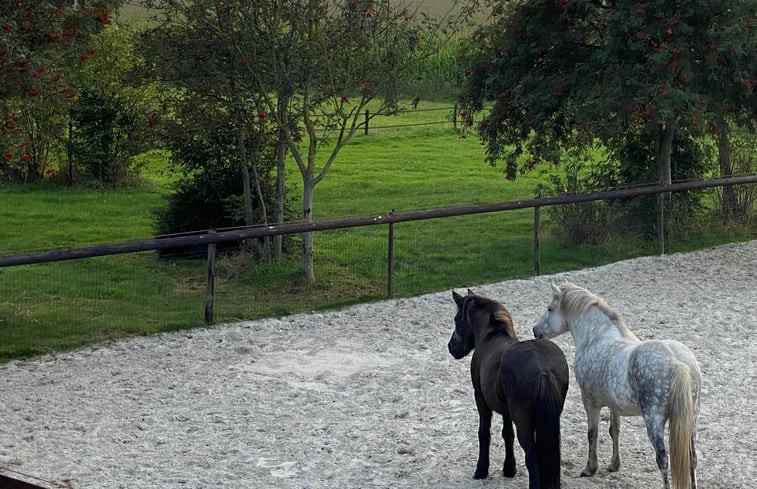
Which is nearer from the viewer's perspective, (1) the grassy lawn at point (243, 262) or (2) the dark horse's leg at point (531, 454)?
(2) the dark horse's leg at point (531, 454)

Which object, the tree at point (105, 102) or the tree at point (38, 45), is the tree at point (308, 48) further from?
the tree at point (105, 102)

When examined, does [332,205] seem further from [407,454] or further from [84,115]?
[407,454]

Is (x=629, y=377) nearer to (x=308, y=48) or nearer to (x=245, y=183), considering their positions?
(x=308, y=48)

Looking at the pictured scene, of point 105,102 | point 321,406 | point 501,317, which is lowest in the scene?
point 321,406

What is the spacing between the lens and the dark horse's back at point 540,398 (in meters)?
6.11

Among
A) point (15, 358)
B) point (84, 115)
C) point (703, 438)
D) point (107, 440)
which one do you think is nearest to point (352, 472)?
point (107, 440)

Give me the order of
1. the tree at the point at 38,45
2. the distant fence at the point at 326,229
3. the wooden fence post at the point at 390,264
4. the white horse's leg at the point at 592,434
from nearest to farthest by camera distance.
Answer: the white horse's leg at the point at 592,434 < the tree at the point at 38,45 < the distant fence at the point at 326,229 < the wooden fence post at the point at 390,264

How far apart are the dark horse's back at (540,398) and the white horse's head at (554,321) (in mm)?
1042

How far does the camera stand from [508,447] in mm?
6809

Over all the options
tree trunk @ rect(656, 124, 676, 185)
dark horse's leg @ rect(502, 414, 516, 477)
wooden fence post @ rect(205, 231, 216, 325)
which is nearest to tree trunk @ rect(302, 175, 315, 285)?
wooden fence post @ rect(205, 231, 216, 325)

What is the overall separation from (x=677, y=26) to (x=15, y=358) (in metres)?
8.52

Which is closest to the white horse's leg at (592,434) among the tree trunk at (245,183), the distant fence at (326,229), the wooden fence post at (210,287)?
the distant fence at (326,229)

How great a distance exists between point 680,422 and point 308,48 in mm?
7352

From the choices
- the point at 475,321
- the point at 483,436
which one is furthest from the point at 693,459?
the point at 475,321
